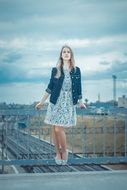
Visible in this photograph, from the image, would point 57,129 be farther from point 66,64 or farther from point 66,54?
point 66,54

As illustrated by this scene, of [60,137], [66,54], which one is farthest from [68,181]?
[66,54]

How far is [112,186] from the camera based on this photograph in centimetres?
450

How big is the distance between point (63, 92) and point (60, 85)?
113 mm

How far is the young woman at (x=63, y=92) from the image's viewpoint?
4.86 m

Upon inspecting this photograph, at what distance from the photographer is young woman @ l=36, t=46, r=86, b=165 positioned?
15.9ft

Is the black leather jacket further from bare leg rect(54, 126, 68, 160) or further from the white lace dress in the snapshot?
bare leg rect(54, 126, 68, 160)

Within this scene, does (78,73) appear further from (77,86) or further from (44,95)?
(44,95)

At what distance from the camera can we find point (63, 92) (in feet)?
16.1

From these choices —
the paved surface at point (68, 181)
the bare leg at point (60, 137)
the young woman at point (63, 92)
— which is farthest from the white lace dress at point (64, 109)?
the paved surface at point (68, 181)

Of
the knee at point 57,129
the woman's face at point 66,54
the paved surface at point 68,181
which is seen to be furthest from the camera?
the knee at point 57,129

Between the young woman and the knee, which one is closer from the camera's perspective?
the young woman

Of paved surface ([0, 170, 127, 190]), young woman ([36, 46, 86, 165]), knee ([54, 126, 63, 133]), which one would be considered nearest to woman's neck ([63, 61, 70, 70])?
young woman ([36, 46, 86, 165])

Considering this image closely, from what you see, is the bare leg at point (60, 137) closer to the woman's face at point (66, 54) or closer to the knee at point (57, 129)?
the knee at point (57, 129)

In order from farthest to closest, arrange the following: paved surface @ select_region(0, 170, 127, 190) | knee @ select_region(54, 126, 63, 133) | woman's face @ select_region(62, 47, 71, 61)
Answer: knee @ select_region(54, 126, 63, 133) → woman's face @ select_region(62, 47, 71, 61) → paved surface @ select_region(0, 170, 127, 190)
